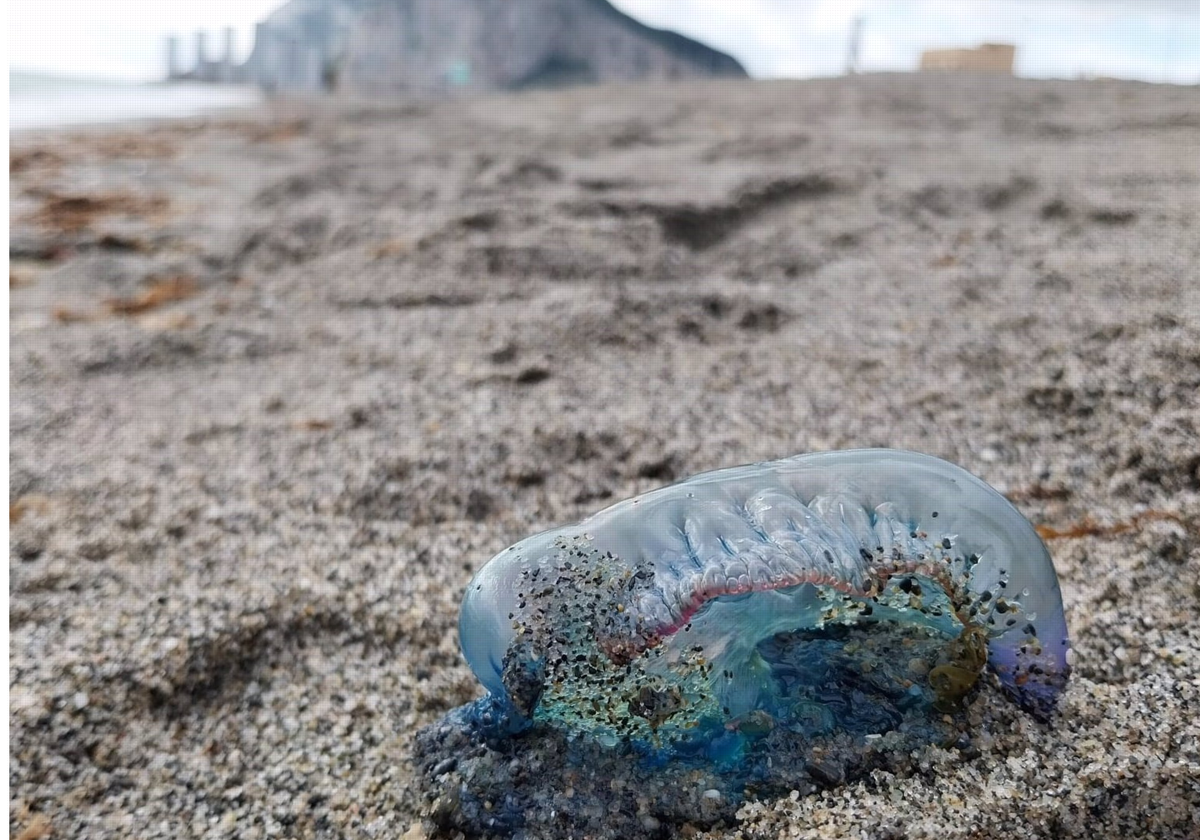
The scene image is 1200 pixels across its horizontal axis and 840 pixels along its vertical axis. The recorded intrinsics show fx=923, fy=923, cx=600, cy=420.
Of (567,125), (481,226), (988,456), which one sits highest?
(567,125)

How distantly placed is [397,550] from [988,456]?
2.23 ft

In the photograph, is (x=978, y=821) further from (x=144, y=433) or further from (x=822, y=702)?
(x=144, y=433)

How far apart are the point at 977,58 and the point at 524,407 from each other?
1.59m

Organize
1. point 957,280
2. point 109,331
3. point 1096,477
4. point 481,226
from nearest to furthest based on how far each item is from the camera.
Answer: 1. point 1096,477
2. point 957,280
3. point 109,331
4. point 481,226

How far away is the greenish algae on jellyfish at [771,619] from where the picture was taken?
66 centimetres

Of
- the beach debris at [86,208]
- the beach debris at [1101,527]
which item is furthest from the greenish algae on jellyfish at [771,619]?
the beach debris at [86,208]

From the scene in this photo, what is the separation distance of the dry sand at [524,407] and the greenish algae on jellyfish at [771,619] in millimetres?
48

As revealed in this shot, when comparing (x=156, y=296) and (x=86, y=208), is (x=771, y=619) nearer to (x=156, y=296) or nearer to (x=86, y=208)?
(x=156, y=296)

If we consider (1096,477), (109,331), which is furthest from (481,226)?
(1096,477)

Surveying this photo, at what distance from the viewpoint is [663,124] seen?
279 centimetres

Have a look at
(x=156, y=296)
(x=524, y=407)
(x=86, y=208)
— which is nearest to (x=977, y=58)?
(x=524, y=407)

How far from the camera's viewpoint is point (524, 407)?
50.9 inches

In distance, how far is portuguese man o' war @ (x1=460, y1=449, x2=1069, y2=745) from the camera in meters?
0.66

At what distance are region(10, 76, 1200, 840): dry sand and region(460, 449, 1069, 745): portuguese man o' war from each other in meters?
0.06
